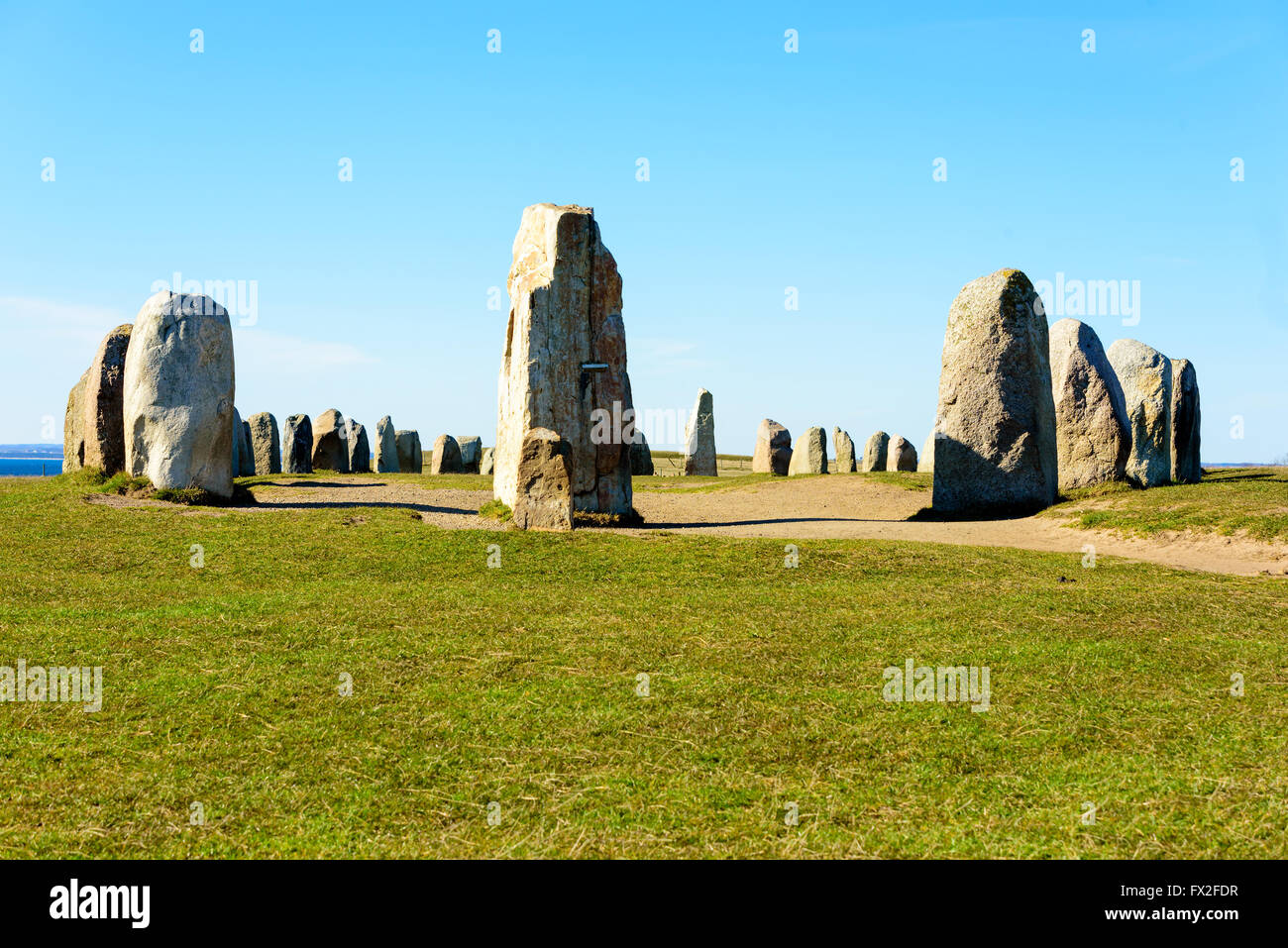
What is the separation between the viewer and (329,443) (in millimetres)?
31750

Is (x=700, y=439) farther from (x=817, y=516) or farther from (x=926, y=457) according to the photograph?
(x=817, y=516)

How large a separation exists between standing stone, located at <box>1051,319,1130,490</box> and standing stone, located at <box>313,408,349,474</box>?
2040cm

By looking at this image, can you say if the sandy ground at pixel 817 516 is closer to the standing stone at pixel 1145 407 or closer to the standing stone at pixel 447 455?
the standing stone at pixel 1145 407

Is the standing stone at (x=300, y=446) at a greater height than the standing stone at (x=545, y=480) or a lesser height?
greater

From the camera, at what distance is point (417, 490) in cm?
2180

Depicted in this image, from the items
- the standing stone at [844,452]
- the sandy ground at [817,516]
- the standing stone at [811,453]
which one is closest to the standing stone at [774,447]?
the standing stone at [811,453]

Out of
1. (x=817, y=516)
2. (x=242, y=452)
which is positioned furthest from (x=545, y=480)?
(x=242, y=452)

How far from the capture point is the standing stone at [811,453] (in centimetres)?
3241

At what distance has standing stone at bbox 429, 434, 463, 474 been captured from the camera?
34.3 metres

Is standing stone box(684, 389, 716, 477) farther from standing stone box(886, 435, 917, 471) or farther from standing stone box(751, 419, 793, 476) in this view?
standing stone box(886, 435, 917, 471)

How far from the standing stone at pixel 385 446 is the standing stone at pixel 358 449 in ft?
2.29

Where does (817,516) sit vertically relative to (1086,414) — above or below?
below

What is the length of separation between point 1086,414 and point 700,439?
15.1m
